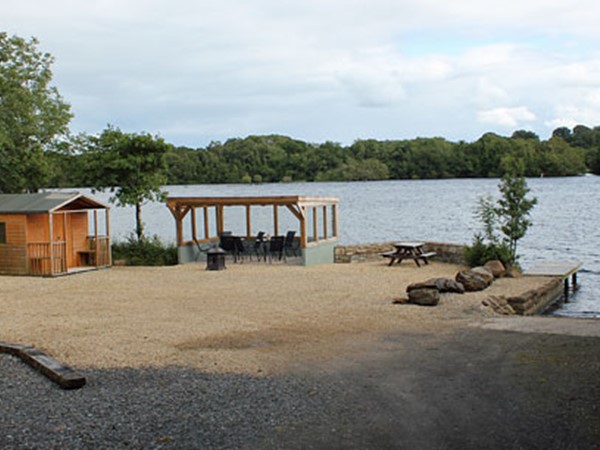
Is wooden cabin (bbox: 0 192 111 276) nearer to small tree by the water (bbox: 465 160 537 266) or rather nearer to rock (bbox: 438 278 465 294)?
rock (bbox: 438 278 465 294)

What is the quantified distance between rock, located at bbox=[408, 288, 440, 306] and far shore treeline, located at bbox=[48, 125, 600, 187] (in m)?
62.8

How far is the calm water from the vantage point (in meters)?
27.1

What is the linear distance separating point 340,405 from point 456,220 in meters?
44.9

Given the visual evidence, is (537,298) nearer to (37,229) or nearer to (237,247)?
(237,247)

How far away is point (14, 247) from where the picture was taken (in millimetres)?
17344

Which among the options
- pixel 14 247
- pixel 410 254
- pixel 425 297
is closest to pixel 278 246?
pixel 410 254

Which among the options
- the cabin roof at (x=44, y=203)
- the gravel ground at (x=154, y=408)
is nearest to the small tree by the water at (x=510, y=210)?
the cabin roof at (x=44, y=203)

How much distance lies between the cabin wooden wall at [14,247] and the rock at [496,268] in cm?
1089

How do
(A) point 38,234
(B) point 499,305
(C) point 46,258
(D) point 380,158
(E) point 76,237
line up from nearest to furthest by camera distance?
(B) point 499,305 < (C) point 46,258 < (A) point 38,234 < (E) point 76,237 < (D) point 380,158

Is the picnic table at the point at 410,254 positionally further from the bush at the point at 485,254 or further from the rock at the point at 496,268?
the rock at the point at 496,268

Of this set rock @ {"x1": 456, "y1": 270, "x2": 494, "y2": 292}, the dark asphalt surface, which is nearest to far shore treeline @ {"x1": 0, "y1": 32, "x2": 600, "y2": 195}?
rock @ {"x1": 456, "y1": 270, "x2": 494, "y2": 292}

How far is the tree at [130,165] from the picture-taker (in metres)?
20.7

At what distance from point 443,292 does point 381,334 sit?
353 cm

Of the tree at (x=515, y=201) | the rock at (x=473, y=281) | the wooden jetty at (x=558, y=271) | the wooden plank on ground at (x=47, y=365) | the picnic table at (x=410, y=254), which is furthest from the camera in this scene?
the picnic table at (x=410, y=254)
